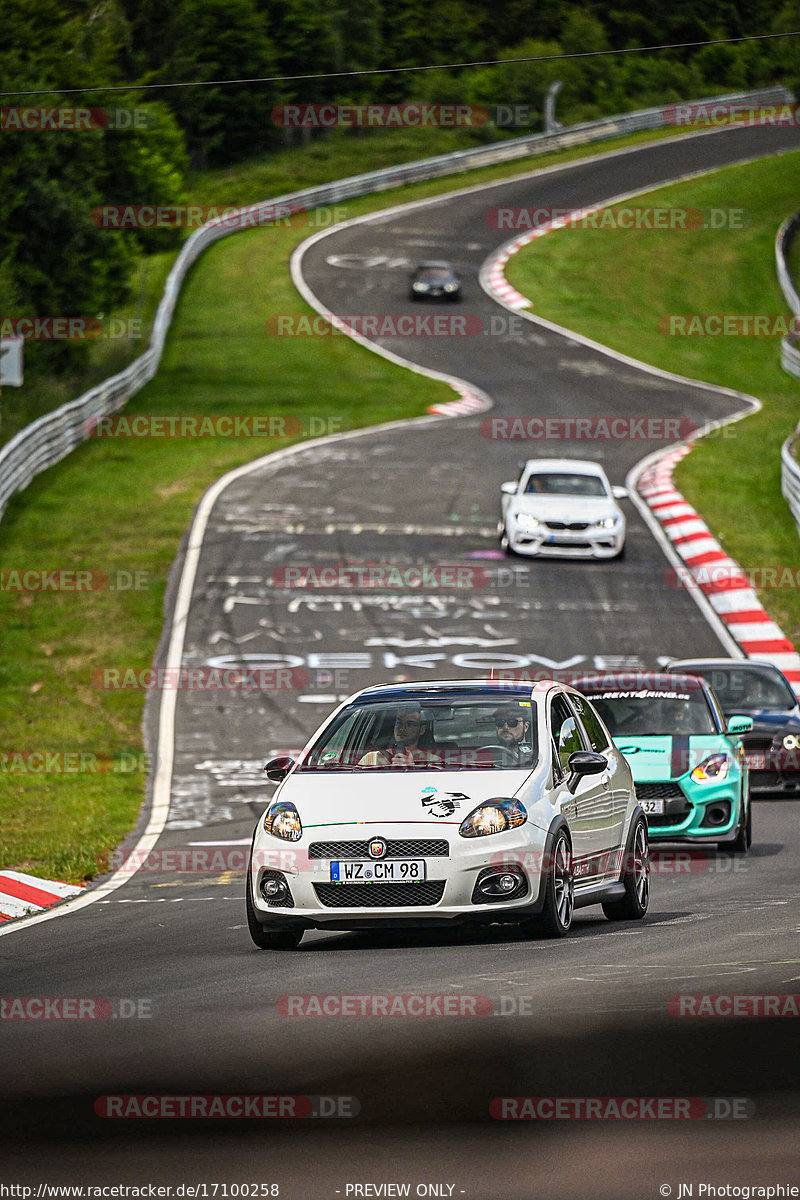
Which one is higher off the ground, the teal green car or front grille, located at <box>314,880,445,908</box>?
front grille, located at <box>314,880,445,908</box>

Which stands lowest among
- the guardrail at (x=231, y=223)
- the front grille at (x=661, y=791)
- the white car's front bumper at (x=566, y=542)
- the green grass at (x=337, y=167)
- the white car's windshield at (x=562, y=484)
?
the green grass at (x=337, y=167)

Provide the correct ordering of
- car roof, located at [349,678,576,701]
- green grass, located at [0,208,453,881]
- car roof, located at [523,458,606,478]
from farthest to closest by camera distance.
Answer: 1. car roof, located at [523,458,606,478]
2. green grass, located at [0,208,453,881]
3. car roof, located at [349,678,576,701]

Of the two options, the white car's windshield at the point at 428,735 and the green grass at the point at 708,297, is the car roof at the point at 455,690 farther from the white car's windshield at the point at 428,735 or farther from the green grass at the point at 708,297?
the green grass at the point at 708,297

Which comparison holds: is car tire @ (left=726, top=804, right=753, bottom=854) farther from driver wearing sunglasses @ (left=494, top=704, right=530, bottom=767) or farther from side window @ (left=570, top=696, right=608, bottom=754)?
driver wearing sunglasses @ (left=494, top=704, right=530, bottom=767)

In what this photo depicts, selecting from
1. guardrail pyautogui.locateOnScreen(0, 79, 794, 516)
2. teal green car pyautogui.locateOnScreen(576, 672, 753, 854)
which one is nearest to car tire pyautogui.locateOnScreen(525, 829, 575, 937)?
teal green car pyautogui.locateOnScreen(576, 672, 753, 854)

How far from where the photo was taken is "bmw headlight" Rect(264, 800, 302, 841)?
383 inches

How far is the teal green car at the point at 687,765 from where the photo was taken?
14500 mm

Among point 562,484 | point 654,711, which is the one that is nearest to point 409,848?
point 654,711

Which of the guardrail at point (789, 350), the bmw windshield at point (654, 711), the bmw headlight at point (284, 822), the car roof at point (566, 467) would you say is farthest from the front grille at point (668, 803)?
the guardrail at point (789, 350)

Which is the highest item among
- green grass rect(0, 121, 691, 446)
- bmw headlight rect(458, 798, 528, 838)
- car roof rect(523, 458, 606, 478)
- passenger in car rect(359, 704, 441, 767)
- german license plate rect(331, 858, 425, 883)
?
bmw headlight rect(458, 798, 528, 838)

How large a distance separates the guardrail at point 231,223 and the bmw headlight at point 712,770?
55.7 feet

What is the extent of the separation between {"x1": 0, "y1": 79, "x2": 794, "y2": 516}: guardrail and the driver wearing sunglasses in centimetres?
1978

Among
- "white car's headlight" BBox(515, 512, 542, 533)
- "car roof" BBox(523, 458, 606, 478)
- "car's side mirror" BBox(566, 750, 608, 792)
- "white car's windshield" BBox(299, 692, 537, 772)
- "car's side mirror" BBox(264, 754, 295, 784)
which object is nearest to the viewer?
"car's side mirror" BBox(566, 750, 608, 792)

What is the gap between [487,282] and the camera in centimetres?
5684
